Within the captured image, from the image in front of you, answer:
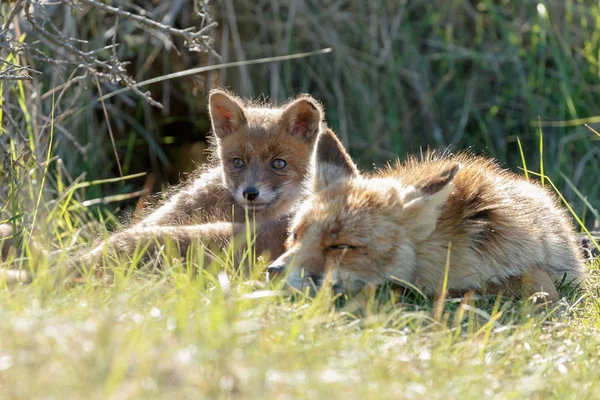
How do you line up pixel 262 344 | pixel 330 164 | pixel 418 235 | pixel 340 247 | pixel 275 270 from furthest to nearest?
pixel 330 164
pixel 418 235
pixel 340 247
pixel 275 270
pixel 262 344

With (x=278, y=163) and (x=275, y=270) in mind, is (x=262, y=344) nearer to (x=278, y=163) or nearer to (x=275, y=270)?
(x=275, y=270)

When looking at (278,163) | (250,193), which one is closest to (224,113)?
(278,163)

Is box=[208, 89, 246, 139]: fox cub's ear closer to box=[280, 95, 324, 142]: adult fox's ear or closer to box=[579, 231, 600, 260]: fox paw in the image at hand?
box=[280, 95, 324, 142]: adult fox's ear

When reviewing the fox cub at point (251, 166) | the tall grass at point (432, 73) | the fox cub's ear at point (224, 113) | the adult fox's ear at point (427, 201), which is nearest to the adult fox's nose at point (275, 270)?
the adult fox's ear at point (427, 201)

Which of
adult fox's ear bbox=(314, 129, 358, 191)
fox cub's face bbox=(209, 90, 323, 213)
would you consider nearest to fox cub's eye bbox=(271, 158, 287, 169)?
fox cub's face bbox=(209, 90, 323, 213)

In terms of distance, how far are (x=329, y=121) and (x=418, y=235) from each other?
4725mm

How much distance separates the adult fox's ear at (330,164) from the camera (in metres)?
4.71

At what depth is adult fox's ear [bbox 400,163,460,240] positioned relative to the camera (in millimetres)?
4219

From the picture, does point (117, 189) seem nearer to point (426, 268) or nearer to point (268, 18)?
point (268, 18)

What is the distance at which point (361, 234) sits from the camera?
418cm

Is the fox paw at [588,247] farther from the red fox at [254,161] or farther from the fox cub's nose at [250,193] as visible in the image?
the fox cub's nose at [250,193]

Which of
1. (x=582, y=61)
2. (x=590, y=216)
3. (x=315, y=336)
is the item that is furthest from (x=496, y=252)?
(x=582, y=61)

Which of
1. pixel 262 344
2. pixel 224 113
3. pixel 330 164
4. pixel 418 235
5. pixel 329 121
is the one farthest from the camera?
pixel 329 121

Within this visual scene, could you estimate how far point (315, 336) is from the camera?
10.7 ft
